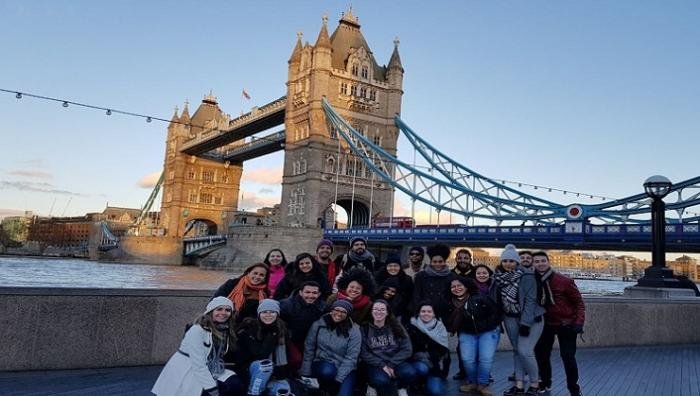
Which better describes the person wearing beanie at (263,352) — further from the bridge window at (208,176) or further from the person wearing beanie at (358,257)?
the bridge window at (208,176)

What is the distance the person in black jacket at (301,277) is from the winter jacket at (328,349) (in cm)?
57

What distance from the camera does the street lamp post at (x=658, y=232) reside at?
1134cm

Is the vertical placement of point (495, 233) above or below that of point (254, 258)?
above

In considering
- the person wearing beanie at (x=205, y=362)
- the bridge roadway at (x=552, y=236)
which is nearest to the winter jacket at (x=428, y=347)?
the person wearing beanie at (x=205, y=362)

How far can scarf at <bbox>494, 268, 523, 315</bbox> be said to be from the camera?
19.3 feet

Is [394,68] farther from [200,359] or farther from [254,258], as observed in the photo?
[200,359]

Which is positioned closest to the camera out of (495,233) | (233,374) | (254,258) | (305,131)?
(233,374)

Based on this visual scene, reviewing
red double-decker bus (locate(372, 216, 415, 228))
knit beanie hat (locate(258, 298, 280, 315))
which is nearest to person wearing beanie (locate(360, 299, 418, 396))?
knit beanie hat (locate(258, 298, 280, 315))

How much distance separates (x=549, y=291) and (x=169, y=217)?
76441 mm

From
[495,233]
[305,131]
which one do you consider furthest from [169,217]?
[495,233]

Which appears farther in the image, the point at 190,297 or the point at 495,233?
the point at 495,233

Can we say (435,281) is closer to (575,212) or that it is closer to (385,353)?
(385,353)

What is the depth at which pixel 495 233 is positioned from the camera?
35000 millimetres

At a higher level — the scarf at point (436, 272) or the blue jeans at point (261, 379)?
the scarf at point (436, 272)
